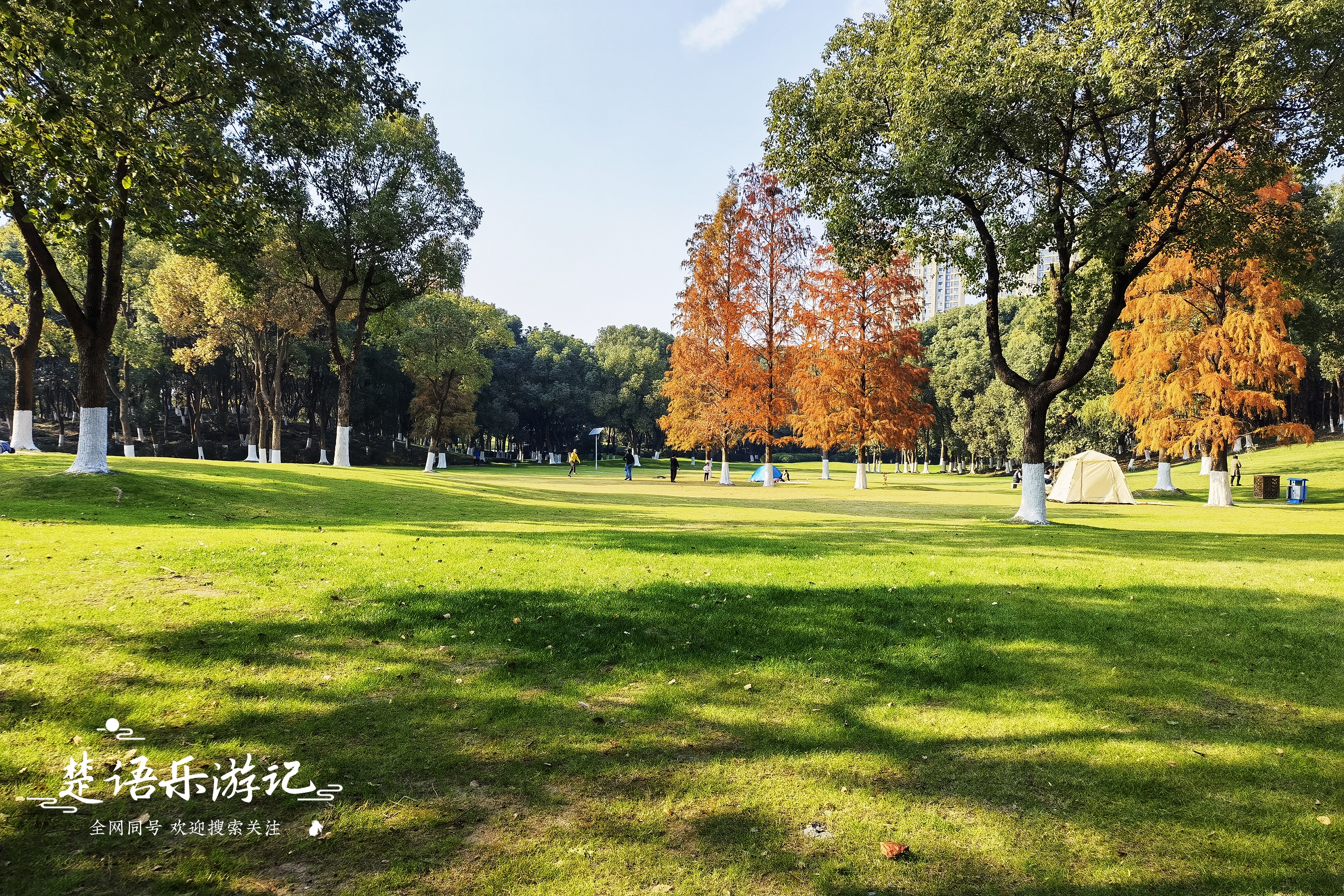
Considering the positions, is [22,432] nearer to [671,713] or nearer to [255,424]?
[255,424]

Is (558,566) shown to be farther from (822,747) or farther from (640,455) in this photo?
(640,455)

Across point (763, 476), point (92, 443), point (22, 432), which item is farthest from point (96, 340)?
point (763, 476)

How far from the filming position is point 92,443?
665 inches

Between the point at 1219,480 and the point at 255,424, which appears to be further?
the point at 255,424

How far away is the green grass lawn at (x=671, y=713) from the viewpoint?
381 cm

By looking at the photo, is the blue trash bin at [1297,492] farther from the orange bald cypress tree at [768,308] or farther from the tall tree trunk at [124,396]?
the tall tree trunk at [124,396]

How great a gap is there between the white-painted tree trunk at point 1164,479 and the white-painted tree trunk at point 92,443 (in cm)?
4397

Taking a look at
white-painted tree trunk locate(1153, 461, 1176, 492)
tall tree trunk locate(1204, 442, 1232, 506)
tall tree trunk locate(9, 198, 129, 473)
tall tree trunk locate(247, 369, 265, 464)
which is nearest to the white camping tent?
tall tree trunk locate(1204, 442, 1232, 506)

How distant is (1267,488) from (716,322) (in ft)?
93.3

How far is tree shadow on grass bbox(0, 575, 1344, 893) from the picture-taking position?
3793 mm

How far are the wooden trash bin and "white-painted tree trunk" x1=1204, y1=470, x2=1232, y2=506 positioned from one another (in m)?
6.51

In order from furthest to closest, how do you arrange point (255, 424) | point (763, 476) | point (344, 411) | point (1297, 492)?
point (763, 476)
point (255, 424)
point (344, 411)
point (1297, 492)

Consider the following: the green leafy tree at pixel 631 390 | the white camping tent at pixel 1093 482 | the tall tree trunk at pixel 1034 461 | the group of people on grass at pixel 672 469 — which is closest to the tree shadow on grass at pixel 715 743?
the tall tree trunk at pixel 1034 461

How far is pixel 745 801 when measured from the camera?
14.5ft
